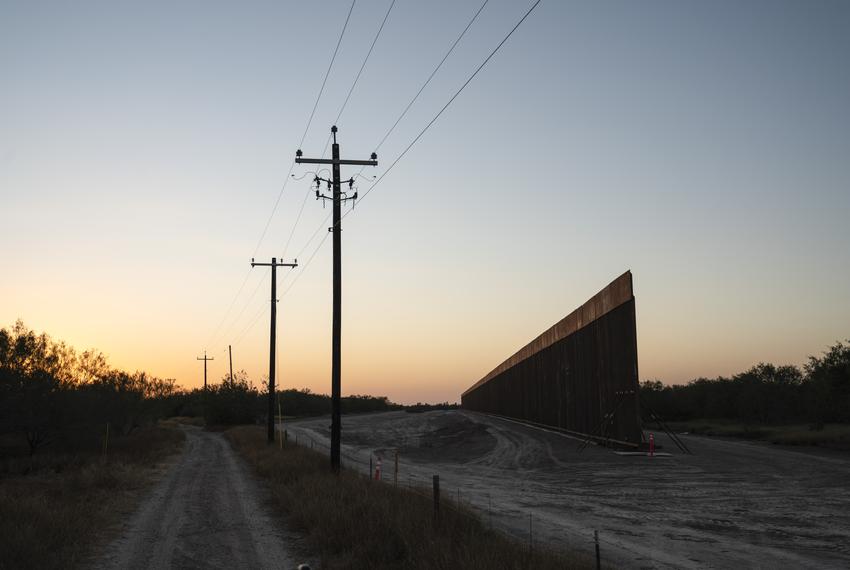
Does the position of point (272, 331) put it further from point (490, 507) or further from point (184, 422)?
point (184, 422)

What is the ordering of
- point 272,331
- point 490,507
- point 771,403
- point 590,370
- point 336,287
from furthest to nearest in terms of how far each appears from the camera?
point 771,403, point 272,331, point 590,370, point 336,287, point 490,507

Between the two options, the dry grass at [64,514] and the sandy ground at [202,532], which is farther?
the sandy ground at [202,532]

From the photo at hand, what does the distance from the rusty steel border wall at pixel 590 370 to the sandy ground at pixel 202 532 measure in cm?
1616

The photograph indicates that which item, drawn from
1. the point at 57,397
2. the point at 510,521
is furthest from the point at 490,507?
the point at 57,397

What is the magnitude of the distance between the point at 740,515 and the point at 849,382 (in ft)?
125

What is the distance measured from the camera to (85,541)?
1274 cm

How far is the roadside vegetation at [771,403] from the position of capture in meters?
40.5

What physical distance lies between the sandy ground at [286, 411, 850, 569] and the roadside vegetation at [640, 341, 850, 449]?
510 centimetres

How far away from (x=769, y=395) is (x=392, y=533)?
62.0 metres

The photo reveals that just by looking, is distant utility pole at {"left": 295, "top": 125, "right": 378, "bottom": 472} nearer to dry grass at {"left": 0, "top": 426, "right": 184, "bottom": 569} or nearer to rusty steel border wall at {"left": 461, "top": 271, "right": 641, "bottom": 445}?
dry grass at {"left": 0, "top": 426, "right": 184, "bottom": 569}

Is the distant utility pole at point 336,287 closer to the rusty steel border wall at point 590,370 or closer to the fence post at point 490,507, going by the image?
the fence post at point 490,507

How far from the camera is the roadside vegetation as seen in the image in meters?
40.5

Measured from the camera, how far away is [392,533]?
11.1 m

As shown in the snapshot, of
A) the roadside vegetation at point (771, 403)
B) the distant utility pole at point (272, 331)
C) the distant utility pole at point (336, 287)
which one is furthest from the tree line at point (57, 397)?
the roadside vegetation at point (771, 403)
